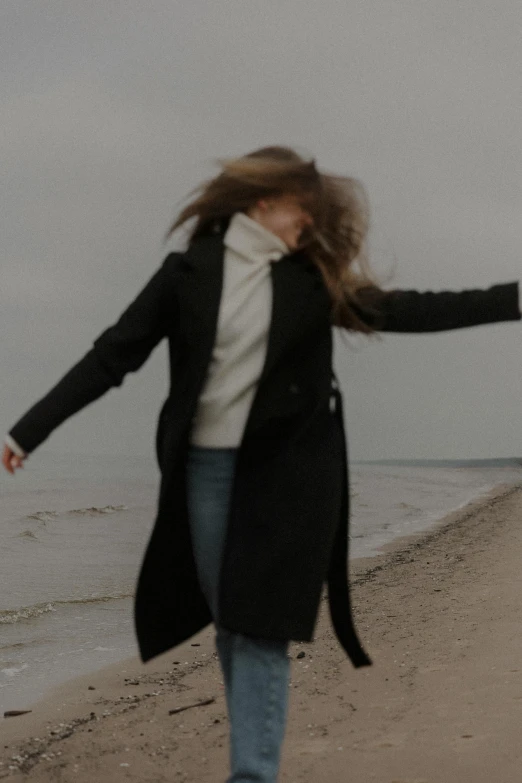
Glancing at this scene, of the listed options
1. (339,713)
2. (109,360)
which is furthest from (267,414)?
(339,713)

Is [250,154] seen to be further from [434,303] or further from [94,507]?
[94,507]

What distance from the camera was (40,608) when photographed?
9.34 metres

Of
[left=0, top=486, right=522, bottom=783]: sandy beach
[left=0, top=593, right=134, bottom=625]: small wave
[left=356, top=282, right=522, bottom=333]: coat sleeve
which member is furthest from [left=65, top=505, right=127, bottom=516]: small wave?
[left=356, top=282, right=522, bottom=333]: coat sleeve

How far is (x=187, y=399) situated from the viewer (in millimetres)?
2607

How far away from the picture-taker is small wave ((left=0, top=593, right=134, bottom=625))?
29.1 feet

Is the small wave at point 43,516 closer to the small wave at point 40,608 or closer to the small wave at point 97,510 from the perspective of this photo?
the small wave at point 97,510

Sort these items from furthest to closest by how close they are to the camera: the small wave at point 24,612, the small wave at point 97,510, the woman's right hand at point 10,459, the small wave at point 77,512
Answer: the small wave at point 97,510
the small wave at point 77,512
the small wave at point 24,612
the woman's right hand at point 10,459

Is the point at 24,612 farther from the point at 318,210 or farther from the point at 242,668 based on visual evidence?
the point at 318,210

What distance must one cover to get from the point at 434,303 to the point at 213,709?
2.75 m

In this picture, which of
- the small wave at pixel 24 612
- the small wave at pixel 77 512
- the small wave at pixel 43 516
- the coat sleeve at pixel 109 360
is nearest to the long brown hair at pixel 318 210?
the coat sleeve at pixel 109 360

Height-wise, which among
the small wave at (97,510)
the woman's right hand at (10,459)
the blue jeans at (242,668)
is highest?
the woman's right hand at (10,459)

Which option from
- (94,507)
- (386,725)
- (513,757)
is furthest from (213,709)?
(94,507)

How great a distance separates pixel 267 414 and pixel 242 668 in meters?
0.68

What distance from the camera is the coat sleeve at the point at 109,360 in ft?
8.73
